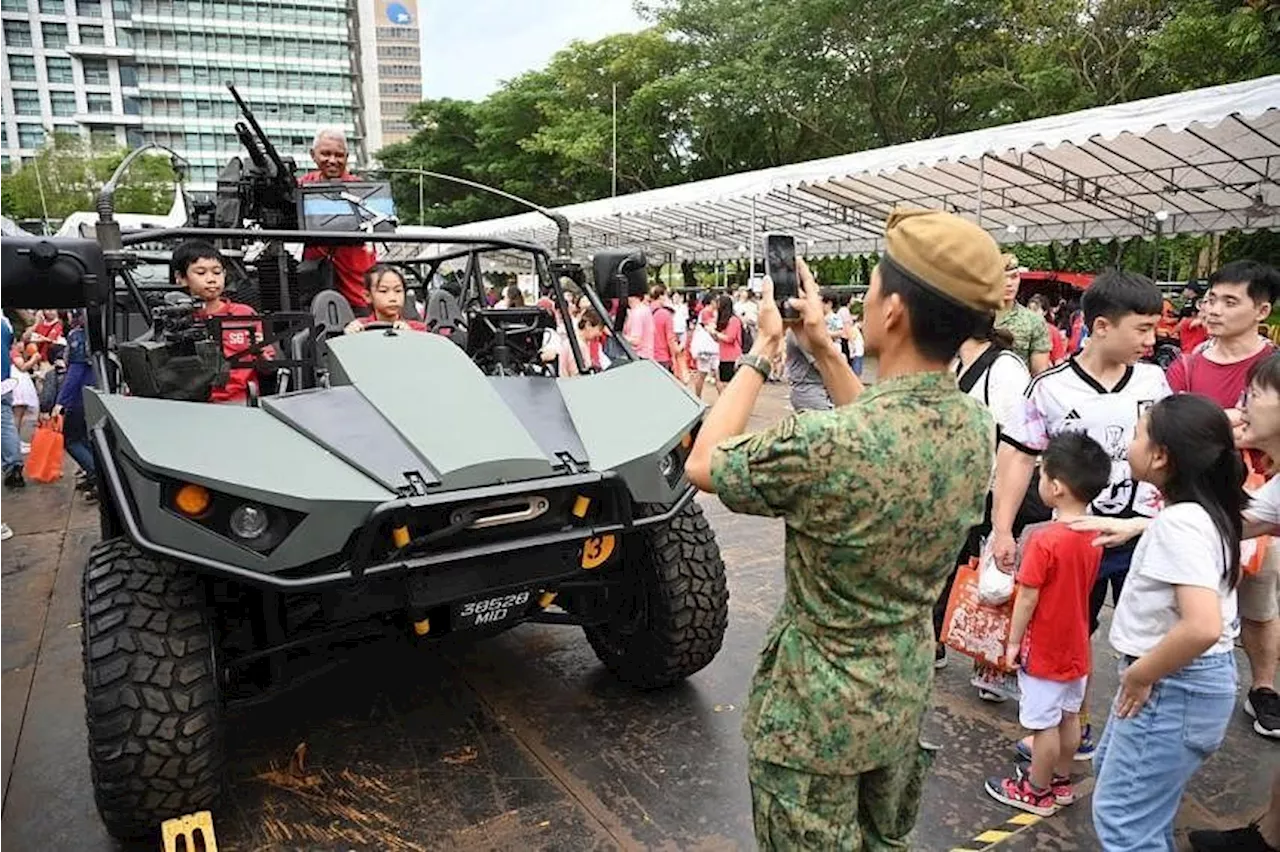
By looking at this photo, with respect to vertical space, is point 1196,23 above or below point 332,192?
above

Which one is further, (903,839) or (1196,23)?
(1196,23)

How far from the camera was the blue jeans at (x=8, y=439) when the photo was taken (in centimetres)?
774

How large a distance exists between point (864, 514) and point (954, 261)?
43 cm

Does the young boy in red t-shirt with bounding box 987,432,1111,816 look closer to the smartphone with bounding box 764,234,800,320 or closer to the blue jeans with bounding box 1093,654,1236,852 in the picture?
the blue jeans with bounding box 1093,654,1236,852

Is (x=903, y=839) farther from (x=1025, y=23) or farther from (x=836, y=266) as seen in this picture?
(x=836, y=266)

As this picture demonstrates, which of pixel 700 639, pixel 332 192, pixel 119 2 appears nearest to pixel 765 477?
pixel 700 639

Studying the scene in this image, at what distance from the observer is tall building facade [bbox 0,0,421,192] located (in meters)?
74.6

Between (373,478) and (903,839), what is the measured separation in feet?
5.27

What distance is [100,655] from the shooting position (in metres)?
2.52

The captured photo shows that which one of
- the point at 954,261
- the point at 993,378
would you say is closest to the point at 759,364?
the point at 954,261

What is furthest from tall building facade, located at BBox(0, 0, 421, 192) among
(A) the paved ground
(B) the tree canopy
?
(A) the paved ground

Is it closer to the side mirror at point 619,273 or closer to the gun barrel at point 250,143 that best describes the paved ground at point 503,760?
the side mirror at point 619,273

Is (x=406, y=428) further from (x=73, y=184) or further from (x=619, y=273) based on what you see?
(x=73, y=184)

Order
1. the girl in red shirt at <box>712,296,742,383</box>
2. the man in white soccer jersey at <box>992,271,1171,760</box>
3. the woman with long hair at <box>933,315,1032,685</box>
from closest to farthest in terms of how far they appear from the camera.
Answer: the man in white soccer jersey at <box>992,271,1171,760</box>
the woman with long hair at <box>933,315,1032,685</box>
the girl in red shirt at <box>712,296,742,383</box>
